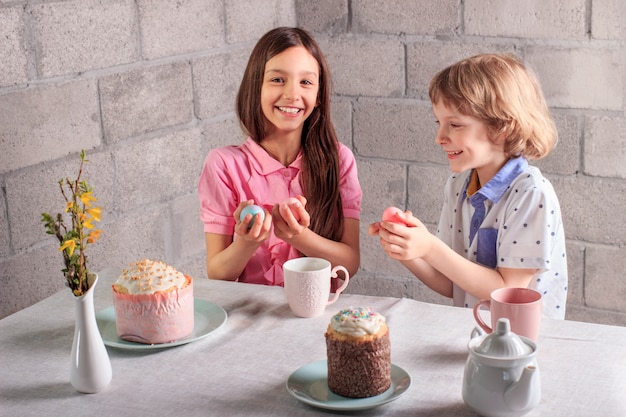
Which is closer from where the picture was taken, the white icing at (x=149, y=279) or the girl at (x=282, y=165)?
the white icing at (x=149, y=279)

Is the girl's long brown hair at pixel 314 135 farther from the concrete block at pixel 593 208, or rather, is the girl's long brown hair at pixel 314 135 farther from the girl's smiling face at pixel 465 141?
the concrete block at pixel 593 208

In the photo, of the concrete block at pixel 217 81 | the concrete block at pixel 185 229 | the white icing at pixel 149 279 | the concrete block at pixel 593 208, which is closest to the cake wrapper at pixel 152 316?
the white icing at pixel 149 279

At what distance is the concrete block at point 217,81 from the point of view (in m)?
2.65

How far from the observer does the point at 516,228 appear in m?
1.76

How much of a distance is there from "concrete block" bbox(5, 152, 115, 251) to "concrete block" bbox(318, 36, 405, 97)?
3.38 feet

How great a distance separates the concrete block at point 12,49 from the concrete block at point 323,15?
4.05 ft

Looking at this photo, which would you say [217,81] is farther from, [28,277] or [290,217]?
[290,217]

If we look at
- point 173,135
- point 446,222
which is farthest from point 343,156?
point 173,135

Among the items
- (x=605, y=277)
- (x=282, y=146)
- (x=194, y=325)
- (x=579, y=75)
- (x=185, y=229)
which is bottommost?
(x=605, y=277)

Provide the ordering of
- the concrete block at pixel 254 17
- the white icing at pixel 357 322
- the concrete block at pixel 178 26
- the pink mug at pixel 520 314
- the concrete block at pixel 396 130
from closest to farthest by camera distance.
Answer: the white icing at pixel 357 322 → the pink mug at pixel 520 314 → the concrete block at pixel 178 26 → the concrete block at pixel 254 17 → the concrete block at pixel 396 130

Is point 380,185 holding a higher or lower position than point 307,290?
lower

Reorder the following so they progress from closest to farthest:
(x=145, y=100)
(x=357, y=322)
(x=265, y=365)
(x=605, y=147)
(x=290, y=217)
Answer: (x=357, y=322) → (x=265, y=365) → (x=290, y=217) → (x=145, y=100) → (x=605, y=147)

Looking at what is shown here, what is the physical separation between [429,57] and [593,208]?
72 cm

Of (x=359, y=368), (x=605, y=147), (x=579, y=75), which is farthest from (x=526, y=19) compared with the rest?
(x=359, y=368)
